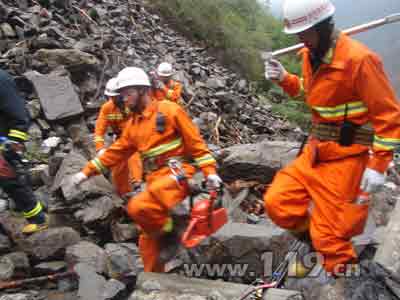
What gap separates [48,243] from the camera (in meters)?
4.53

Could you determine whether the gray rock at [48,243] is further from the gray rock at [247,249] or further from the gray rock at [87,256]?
the gray rock at [247,249]

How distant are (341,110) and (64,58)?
23.3 feet

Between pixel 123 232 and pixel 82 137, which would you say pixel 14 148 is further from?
pixel 82 137

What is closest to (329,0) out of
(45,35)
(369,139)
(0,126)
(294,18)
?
(294,18)

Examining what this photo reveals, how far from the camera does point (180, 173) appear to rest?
3.79m

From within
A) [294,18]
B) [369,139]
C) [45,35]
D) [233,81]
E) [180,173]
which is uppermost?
[294,18]

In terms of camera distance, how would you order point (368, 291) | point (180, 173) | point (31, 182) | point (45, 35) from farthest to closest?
point (45, 35)
point (31, 182)
point (180, 173)
point (368, 291)

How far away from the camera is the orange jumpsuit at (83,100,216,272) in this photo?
3.70 m

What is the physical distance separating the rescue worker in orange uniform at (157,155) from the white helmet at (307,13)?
122 centimetres

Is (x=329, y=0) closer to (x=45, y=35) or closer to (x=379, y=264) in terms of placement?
(x=379, y=264)

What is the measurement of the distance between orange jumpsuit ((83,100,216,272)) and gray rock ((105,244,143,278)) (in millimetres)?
449

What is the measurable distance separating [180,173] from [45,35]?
721cm

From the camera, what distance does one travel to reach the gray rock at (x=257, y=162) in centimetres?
658

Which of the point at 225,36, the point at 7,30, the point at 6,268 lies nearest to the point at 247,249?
the point at 6,268
